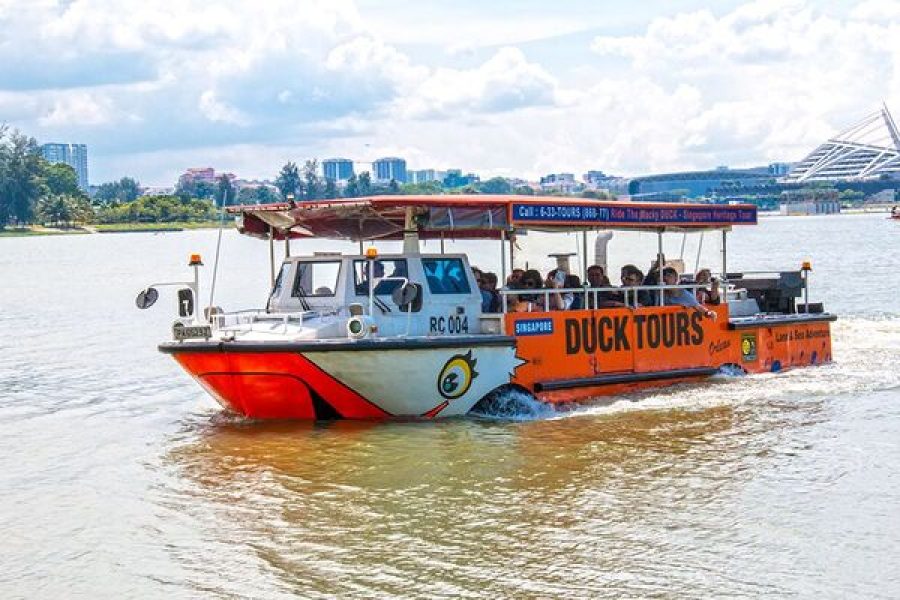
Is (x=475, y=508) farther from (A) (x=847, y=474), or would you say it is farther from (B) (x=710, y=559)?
(A) (x=847, y=474)

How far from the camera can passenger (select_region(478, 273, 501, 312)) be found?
1653 cm

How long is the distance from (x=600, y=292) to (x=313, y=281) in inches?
159

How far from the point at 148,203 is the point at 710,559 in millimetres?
163637

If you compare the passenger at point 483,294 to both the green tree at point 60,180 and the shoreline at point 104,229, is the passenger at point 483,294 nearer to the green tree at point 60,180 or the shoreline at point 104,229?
the shoreline at point 104,229

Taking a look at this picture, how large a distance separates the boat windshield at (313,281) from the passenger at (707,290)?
595cm

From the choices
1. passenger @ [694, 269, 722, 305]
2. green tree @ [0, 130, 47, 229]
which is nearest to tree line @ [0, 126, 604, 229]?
green tree @ [0, 130, 47, 229]

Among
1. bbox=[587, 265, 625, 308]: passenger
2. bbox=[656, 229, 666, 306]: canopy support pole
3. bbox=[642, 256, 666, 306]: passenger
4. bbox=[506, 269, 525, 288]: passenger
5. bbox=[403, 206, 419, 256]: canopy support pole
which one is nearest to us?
bbox=[403, 206, 419, 256]: canopy support pole

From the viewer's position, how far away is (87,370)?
23484 millimetres

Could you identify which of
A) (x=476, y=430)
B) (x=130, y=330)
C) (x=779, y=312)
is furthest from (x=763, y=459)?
(x=130, y=330)

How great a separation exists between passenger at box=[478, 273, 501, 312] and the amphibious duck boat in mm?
109

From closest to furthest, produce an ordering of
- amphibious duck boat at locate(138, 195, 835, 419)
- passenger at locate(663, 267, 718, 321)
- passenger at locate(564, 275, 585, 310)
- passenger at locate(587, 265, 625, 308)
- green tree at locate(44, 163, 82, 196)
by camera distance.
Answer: amphibious duck boat at locate(138, 195, 835, 419) → passenger at locate(564, 275, 585, 310) → passenger at locate(587, 265, 625, 308) → passenger at locate(663, 267, 718, 321) → green tree at locate(44, 163, 82, 196)

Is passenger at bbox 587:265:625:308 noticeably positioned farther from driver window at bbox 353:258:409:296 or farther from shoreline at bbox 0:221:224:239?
shoreline at bbox 0:221:224:239

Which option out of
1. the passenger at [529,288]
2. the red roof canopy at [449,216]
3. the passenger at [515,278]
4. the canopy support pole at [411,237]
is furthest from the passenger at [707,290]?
the canopy support pole at [411,237]

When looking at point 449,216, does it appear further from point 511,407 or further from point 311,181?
point 311,181
